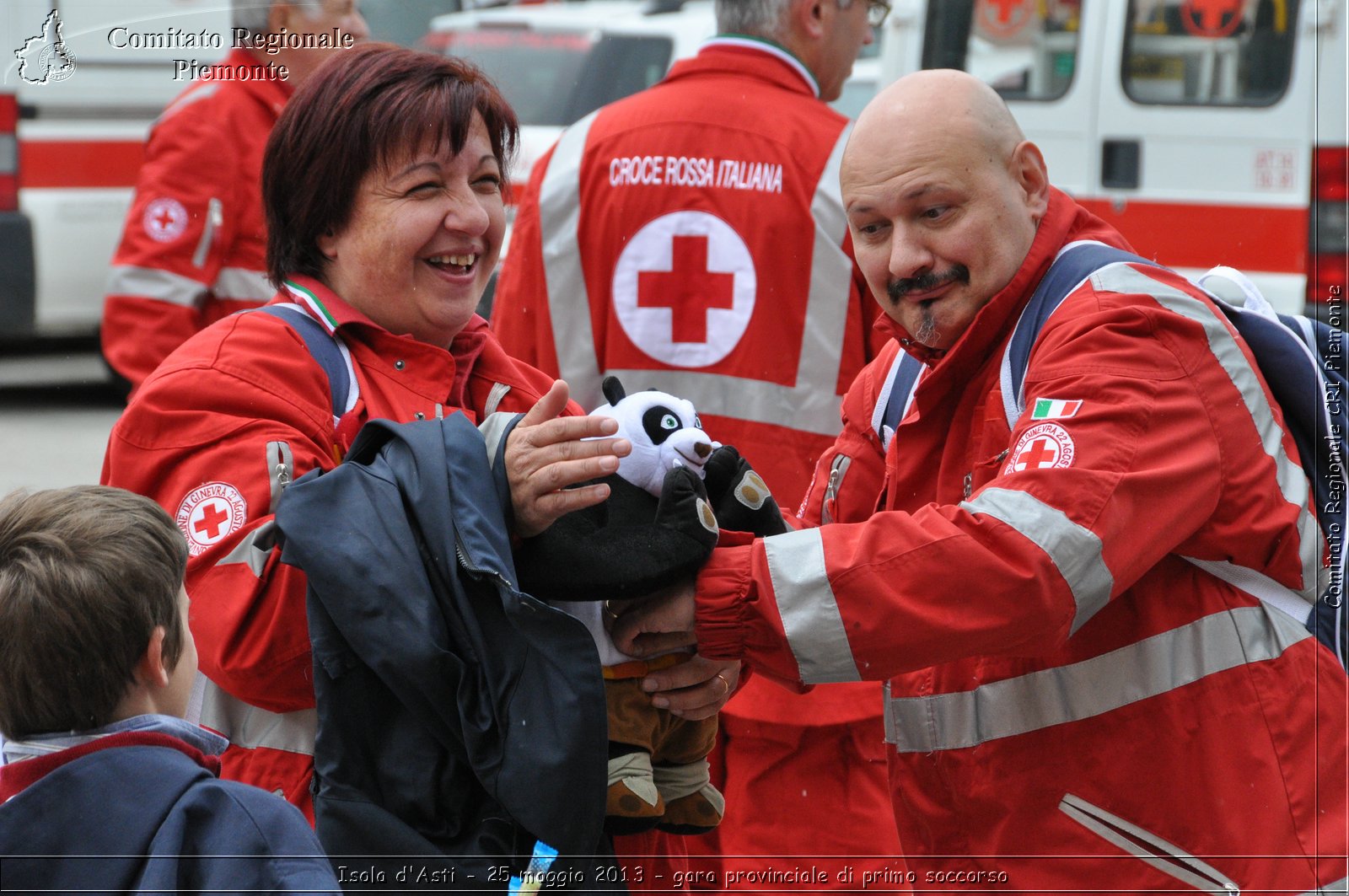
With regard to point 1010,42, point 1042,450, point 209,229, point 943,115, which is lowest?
point 1042,450

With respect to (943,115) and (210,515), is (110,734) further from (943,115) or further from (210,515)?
(943,115)

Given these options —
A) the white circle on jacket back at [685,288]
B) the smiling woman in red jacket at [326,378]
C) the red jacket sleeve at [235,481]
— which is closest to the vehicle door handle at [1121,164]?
the white circle on jacket back at [685,288]

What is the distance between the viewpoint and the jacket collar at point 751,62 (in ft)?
12.9

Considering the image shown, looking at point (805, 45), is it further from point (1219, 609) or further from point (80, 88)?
point (80, 88)

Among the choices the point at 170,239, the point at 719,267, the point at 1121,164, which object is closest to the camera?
the point at 719,267

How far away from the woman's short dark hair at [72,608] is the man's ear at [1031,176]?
150 centimetres

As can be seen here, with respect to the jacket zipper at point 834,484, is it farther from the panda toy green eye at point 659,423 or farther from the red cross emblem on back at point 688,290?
the red cross emblem on back at point 688,290

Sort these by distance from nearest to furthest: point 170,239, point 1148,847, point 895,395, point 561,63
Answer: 1. point 1148,847
2. point 895,395
3. point 170,239
4. point 561,63

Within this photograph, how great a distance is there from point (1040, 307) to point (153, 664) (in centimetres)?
145

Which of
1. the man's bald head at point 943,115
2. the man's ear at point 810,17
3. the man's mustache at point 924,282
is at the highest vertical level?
the man's ear at point 810,17

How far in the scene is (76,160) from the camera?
25.3 ft

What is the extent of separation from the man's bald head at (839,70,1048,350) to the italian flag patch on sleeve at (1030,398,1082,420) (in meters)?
0.30

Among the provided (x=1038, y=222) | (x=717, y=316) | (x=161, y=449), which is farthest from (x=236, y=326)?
(x=717, y=316)

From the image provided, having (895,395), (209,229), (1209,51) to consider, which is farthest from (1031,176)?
(1209,51)
